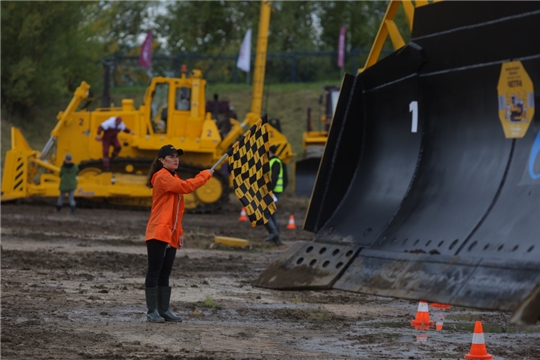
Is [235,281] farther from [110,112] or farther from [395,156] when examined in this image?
[110,112]

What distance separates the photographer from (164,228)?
7.98 metres

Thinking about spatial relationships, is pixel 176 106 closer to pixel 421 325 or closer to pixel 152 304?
pixel 152 304

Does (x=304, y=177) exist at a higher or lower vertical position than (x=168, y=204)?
lower

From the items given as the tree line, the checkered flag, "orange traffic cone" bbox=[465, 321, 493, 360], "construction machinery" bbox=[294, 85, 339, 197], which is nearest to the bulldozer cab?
"construction machinery" bbox=[294, 85, 339, 197]

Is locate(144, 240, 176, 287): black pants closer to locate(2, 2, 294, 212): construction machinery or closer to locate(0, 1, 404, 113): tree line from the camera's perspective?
locate(2, 2, 294, 212): construction machinery

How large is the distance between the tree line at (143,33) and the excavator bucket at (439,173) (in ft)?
93.0

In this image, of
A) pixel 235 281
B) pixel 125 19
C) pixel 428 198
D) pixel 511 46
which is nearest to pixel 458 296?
pixel 428 198

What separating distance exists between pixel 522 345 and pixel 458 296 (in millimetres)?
1930

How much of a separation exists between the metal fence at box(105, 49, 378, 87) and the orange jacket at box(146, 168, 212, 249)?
118 ft

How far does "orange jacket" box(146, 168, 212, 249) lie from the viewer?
7977mm

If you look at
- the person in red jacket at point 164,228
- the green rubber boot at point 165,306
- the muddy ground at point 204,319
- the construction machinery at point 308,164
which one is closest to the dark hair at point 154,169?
the person in red jacket at point 164,228

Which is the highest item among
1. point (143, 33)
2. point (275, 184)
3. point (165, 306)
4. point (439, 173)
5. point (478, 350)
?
point (143, 33)

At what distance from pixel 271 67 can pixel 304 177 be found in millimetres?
18067

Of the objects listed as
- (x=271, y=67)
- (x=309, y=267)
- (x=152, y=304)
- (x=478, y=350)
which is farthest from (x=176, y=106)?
(x=271, y=67)
